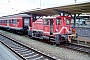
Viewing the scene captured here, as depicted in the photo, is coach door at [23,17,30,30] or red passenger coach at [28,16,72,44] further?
coach door at [23,17,30,30]

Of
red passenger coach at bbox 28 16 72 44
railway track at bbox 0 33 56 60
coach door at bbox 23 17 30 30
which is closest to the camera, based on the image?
railway track at bbox 0 33 56 60

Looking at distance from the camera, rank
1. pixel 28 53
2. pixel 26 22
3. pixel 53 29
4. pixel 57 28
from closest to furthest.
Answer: pixel 28 53, pixel 57 28, pixel 53 29, pixel 26 22

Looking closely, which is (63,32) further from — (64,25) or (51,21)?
(51,21)

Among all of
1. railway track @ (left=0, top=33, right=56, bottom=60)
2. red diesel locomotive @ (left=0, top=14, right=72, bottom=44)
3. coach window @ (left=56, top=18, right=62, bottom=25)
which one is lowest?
railway track @ (left=0, top=33, right=56, bottom=60)

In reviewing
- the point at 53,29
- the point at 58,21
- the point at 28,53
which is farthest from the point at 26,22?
the point at 28,53

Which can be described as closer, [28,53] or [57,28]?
[28,53]

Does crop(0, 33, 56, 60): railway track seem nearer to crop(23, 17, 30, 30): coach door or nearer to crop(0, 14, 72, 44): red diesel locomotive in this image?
crop(0, 14, 72, 44): red diesel locomotive

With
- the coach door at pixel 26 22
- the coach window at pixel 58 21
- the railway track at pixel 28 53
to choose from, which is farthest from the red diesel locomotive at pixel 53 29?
A: the coach door at pixel 26 22

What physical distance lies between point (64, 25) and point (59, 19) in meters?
0.73

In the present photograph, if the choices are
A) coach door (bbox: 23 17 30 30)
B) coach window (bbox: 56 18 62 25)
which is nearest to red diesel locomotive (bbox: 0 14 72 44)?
coach window (bbox: 56 18 62 25)

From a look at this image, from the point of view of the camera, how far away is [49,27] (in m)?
16.4

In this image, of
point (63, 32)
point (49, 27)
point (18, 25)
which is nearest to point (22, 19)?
point (18, 25)

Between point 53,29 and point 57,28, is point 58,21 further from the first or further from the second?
point 53,29

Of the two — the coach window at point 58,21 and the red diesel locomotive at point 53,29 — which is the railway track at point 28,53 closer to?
the red diesel locomotive at point 53,29
